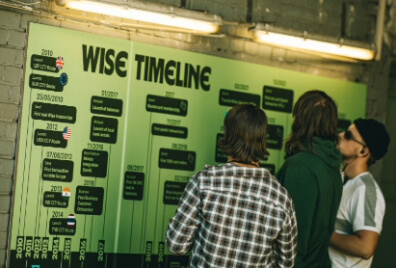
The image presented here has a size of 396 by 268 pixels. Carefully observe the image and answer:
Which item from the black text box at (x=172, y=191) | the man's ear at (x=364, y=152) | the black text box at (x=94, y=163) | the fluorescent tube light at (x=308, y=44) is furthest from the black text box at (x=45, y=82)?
the man's ear at (x=364, y=152)

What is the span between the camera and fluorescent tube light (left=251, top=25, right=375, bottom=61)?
529 centimetres

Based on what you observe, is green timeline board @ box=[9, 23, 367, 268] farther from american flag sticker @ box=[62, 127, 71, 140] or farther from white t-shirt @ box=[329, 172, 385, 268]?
white t-shirt @ box=[329, 172, 385, 268]

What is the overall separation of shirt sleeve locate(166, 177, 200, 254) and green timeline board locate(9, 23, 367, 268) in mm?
1465

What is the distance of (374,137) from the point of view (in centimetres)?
441

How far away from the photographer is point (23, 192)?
4.54 meters

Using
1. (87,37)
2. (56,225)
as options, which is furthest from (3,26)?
(56,225)

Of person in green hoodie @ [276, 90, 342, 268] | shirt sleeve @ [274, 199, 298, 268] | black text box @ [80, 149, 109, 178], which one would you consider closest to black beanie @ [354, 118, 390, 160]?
person in green hoodie @ [276, 90, 342, 268]

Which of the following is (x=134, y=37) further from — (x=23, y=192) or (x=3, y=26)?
(x=23, y=192)

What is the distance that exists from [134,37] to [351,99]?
218cm

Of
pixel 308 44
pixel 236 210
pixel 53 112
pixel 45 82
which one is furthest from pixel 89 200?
pixel 308 44

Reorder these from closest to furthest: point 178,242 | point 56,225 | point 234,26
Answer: point 178,242
point 56,225
point 234,26

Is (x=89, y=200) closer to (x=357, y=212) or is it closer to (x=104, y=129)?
(x=104, y=129)

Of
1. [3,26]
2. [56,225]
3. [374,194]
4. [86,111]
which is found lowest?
[56,225]

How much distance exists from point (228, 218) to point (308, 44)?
7.79 ft
